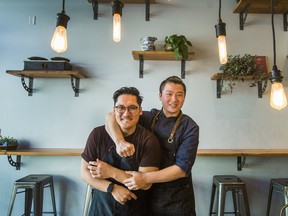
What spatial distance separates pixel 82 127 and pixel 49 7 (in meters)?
1.62

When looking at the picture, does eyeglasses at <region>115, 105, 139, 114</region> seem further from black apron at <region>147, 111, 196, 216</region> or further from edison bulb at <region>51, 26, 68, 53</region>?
edison bulb at <region>51, 26, 68, 53</region>

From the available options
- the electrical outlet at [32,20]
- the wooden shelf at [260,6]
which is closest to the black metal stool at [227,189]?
the wooden shelf at [260,6]

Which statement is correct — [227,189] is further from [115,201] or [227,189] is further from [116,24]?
[116,24]

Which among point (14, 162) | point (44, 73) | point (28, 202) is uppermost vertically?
point (44, 73)

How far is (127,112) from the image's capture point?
4.12 ft

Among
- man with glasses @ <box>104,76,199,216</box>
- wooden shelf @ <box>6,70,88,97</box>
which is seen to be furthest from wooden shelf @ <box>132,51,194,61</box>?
man with glasses @ <box>104,76,199,216</box>

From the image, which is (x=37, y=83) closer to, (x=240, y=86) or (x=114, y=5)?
(x=114, y=5)

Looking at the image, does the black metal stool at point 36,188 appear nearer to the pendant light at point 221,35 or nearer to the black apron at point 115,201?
the black apron at point 115,201

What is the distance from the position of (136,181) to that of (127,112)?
0.37 m

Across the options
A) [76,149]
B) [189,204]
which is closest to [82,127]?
[76,149]

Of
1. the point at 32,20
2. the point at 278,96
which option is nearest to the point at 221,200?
the point at 278,96

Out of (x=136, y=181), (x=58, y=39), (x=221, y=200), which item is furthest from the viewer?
(x=221, y=200)

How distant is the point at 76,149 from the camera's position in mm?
2715

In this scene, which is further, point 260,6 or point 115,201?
point 260,6
